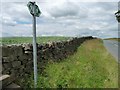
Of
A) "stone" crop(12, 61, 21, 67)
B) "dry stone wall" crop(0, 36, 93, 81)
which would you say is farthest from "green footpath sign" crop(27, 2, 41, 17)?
"stone" crop(12, 61, 21, 67)

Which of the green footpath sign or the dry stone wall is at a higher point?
the green footpath sign

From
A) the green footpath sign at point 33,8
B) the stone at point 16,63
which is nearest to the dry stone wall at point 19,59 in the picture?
the stone at point 16,63

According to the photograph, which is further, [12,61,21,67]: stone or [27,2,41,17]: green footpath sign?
[12,61,21,67]: stone

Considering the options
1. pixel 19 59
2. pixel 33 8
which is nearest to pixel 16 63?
pixel 19 59

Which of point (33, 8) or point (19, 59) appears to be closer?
point (33, 8)

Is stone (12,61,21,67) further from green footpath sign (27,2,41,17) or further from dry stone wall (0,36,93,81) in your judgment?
green footpath sign (27,2,41,17)

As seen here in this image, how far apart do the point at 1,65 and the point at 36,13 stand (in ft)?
6.07

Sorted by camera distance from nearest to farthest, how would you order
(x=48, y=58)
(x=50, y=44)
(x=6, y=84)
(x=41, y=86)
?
1. (x=6, y=84)
2. (x=41, y=86)
3. (x=48, y=58)
4. (x=50, y=44)

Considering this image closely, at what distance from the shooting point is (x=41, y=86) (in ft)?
27.8

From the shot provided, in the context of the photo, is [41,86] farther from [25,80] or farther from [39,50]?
[39,50]

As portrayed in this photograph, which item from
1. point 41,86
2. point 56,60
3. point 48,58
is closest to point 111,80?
point 41,86

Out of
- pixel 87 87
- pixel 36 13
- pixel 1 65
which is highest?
pixel 36 13

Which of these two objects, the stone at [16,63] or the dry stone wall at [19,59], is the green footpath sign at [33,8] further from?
the stone at [16,63]

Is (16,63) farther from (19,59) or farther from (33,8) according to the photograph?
(33,8)
